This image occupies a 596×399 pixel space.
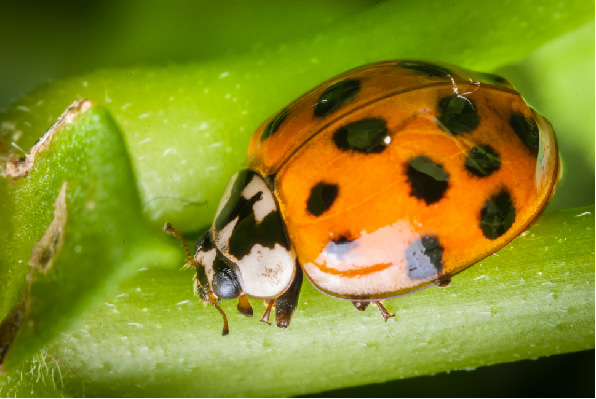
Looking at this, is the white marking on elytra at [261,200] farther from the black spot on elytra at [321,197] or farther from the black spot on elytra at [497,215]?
the black spot on elytra at [497,215]

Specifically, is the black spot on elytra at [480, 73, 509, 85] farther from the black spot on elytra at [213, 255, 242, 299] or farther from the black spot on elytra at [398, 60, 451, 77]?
the black spot on elytra at [213, 255, 242, 299]

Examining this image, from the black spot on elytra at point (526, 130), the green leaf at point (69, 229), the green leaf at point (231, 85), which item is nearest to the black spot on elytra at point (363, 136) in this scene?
the green leaf at point (231, 85)

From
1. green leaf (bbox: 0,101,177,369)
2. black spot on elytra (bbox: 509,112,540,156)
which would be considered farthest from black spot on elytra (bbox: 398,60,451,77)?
green leaf (bbox: 0,101,177,369)

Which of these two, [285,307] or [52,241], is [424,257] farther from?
[52,241]

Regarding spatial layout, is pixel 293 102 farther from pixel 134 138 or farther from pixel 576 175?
pixel 576 175

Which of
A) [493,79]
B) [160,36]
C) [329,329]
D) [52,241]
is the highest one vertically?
[160,36]

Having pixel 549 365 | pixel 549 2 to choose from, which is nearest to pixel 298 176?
pixel 549 2

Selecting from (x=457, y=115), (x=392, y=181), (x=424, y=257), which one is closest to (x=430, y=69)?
(x=457, y=115)
